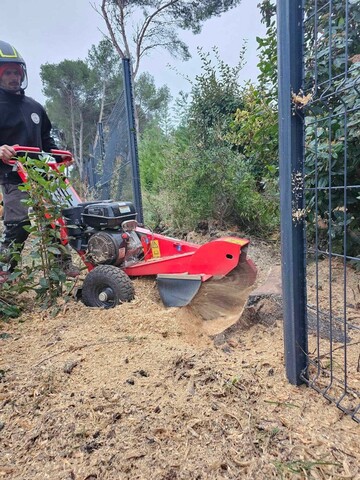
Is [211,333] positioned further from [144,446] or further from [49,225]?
[49,225]

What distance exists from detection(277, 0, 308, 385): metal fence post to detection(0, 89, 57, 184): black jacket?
234 cm

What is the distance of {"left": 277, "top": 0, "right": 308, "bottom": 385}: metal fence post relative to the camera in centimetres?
127

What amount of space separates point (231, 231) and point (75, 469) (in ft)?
11.8

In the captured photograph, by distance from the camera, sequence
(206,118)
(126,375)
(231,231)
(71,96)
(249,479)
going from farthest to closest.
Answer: (71,96)
(206,118)
(231,231)
(126,375)
(249,479)

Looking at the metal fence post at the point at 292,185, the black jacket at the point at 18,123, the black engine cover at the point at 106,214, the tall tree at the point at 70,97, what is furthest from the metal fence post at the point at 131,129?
the tall tree at the point at 70,97

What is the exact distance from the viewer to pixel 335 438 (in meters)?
1.18

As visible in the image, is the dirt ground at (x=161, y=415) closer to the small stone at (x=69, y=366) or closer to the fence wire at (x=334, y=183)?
the small stone at (x=69, y=366)

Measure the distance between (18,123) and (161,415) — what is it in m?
2.70

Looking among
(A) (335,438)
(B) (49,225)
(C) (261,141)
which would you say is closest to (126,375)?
(A) (335,438)

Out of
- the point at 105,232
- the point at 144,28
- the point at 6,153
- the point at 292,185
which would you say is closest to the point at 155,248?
the point at 105,232

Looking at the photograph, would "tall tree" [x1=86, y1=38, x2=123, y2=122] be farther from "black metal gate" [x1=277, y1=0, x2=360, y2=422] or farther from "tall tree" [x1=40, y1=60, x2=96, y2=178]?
"black metal gate" [x1=277, y1=0, x2=360, y2=422]

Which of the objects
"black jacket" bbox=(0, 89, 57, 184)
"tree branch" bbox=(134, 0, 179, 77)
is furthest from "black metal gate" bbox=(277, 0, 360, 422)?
"tree branch" bbox=(134, 0, 179, 77)

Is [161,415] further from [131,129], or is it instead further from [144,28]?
[144,28]

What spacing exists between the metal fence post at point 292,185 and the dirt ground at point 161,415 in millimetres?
192
